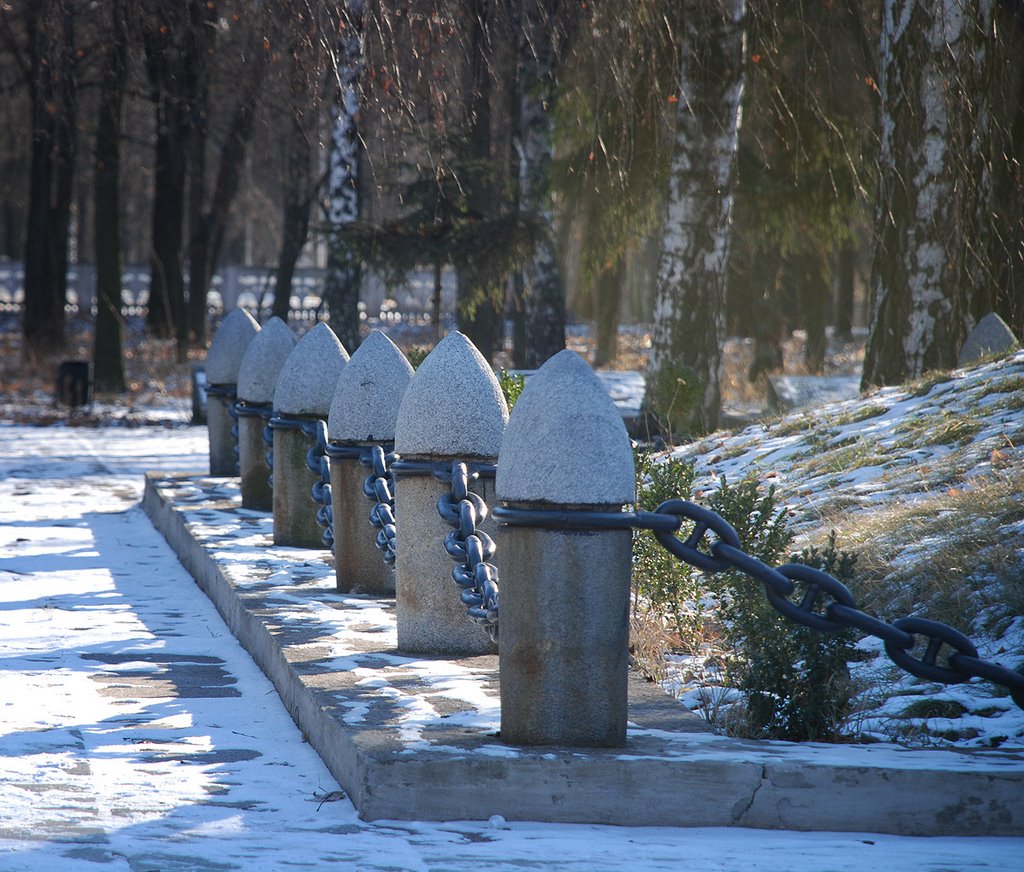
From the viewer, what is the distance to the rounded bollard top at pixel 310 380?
8016 millimetres

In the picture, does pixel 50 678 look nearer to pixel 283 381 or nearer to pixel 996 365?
pixel 283 381

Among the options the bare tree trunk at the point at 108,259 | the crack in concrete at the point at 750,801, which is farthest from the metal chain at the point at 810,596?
the bare tree trunk at the point at 108,259

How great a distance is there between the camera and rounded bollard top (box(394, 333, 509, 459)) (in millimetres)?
5477

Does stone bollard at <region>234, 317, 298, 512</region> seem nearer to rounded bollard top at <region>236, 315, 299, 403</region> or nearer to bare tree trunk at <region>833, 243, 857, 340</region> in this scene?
rounded bollard top at <region>236, 315, 299, 403</region>

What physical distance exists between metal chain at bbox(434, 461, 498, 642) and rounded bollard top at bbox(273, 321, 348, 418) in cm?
290

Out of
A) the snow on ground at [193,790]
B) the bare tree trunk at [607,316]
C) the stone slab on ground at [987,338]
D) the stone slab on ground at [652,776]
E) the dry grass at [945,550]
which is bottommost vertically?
the snow on ground at [193,790]

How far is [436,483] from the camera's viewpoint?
5488 millimetres

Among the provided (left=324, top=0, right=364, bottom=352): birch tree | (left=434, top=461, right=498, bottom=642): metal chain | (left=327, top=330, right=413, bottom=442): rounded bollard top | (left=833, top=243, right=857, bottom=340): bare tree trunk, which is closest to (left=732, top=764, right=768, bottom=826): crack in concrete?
(left=434, top=461, right=498, bottom=642): metal chain

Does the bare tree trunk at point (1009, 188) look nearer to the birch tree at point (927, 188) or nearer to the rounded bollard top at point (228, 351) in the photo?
the birch tree at point (927, 188)

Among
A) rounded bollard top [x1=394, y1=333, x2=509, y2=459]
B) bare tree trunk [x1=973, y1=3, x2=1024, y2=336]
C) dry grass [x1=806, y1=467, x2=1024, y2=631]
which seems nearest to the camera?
rounded bollard top [x1=394, y1=333, x2=509, y2=459]

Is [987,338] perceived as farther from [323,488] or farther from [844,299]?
[844,299]

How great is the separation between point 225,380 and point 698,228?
4833mm

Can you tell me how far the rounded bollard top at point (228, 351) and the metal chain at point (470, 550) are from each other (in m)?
6.10

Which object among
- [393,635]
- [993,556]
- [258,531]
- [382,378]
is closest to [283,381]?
[258,531]
